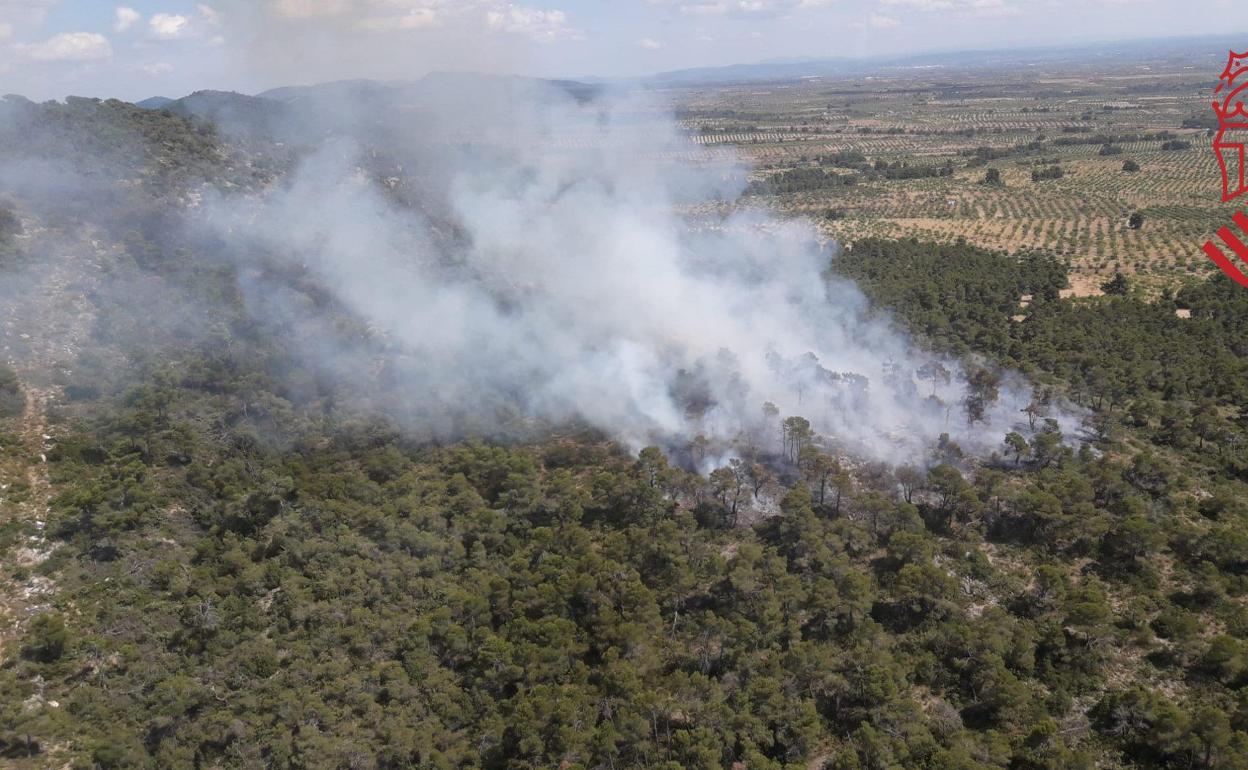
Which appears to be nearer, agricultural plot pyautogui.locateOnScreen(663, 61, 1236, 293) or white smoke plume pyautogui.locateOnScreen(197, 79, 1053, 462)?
white smoke plume pyautogui.locateOnScreen(197, 79, 1053, 462)

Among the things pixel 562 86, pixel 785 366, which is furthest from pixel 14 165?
pixel 785 366

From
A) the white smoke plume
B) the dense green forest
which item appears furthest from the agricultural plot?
the dense green forest

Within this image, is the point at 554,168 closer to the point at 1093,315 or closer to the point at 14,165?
the point at 14,165

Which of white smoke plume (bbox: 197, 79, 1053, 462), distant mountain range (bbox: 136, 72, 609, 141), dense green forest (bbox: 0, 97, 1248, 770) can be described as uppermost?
distant mountain range (bbox: 136, 72, 609, 141)

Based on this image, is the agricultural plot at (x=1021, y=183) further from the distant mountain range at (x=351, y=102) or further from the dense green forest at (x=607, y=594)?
the distant mountain range at (x=351, y=102)

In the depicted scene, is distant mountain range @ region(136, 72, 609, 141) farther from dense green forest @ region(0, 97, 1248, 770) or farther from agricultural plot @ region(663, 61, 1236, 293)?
agricultural plot @ region(663, 61, 1236, 293)

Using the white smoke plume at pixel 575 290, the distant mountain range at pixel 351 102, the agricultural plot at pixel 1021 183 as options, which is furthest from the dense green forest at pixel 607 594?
the agricultural plot at pixel 1021 183
